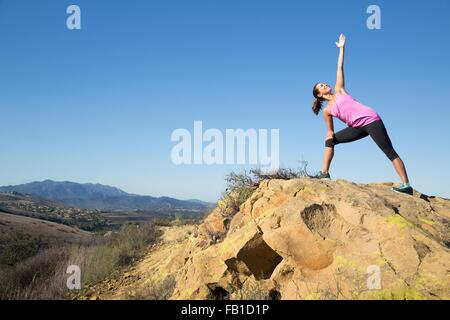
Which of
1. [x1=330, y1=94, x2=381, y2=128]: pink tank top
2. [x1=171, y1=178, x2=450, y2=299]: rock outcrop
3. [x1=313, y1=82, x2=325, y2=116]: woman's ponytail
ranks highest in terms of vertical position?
[x1=313, y1=82, x2=325, y2=116]: woman's ponytail

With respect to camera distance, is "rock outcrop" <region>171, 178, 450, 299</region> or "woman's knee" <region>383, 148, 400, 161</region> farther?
"woman's knee" <region>383, 148, 400, 161</region>

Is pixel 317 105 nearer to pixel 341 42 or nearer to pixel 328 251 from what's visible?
pixel 341 42

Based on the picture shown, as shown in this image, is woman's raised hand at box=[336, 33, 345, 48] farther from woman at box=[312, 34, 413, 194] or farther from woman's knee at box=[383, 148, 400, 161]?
woman's knee at box=[383, 148, 400, 161]

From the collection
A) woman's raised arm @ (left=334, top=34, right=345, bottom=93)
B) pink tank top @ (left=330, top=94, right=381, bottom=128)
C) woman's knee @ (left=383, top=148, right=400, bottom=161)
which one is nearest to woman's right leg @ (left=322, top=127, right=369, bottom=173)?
pink tank top @ (left=330, top=94, right=381, bottom=128)

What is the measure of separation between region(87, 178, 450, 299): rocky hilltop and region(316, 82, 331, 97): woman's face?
5.12 feet

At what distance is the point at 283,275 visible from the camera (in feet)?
15.5

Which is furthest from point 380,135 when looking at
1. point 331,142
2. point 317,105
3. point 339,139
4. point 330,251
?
point 330,251

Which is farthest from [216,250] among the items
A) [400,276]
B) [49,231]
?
[49,231]

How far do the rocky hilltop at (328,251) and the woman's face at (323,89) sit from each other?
1.56 meters

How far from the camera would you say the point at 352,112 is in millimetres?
5992

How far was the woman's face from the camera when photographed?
247 inches

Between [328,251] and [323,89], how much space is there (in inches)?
115
